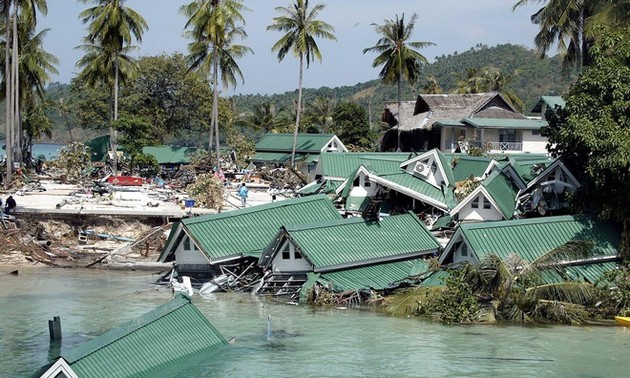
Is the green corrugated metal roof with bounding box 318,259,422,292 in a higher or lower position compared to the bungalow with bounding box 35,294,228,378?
higher

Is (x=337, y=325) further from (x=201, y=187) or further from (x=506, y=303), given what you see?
(x=201, y=187)

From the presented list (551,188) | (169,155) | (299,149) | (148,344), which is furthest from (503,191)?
(169,155)

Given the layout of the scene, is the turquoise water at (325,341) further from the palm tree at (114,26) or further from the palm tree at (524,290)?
the palm tree at (114,26)

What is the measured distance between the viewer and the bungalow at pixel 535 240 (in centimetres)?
3278

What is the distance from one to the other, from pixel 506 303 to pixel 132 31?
48.5 meters

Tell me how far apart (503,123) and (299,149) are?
1683cm

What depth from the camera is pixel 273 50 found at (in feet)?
221

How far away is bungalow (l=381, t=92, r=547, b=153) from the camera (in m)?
65.9

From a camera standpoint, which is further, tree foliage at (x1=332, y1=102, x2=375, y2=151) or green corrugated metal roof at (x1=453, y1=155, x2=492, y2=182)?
tree foliage at (x1=332, y1=102, x2=375, y2=151)

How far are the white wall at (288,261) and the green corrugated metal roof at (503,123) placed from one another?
33.0 meters

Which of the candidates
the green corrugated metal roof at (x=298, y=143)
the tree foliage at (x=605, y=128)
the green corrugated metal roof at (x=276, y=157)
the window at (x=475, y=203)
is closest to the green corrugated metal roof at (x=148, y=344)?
the tree foliage at (x=605, y=128)

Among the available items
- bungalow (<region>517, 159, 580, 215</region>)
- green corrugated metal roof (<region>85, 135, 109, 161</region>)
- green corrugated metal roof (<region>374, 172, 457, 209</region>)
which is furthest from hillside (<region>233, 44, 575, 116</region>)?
bungalow (<region>517, 159, 580, 215</region>)

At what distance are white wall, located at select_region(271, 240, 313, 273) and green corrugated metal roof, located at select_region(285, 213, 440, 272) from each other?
0.64 m

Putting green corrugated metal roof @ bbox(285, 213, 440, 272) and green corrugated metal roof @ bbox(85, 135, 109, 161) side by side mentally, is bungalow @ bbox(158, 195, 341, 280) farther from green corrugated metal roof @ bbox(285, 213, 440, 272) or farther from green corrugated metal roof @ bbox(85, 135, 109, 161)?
green corrugated metal roof @ bbox(85, 135, 109, 161)
